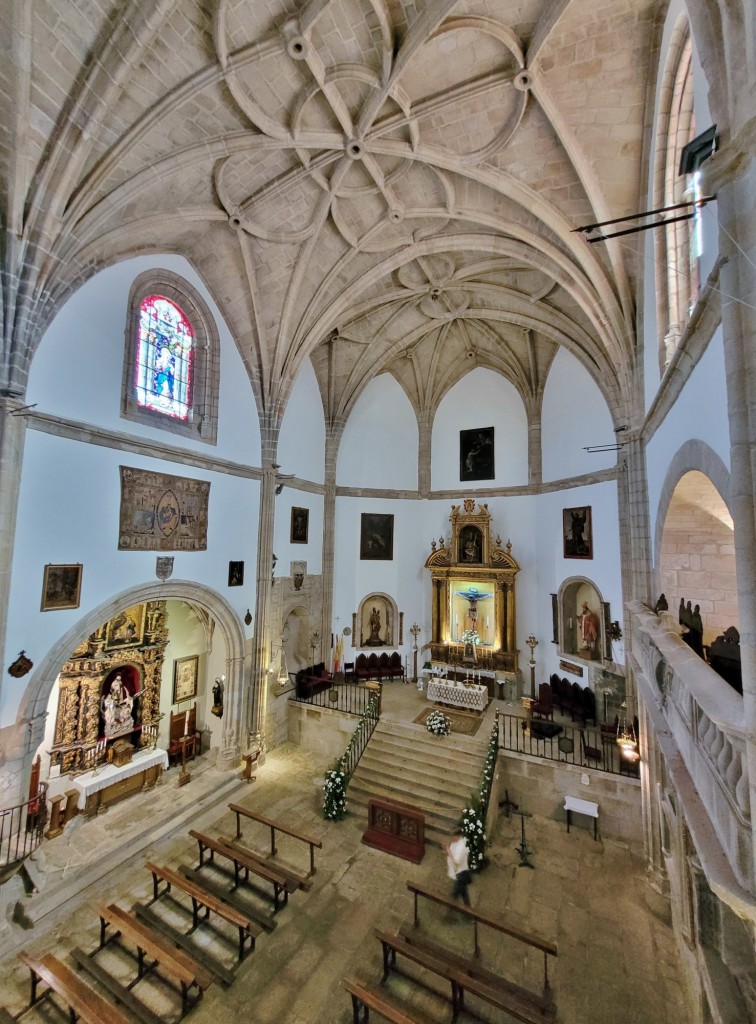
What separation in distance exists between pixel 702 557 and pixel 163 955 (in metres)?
9.66

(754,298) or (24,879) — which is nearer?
(754,298)

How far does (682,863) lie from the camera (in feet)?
20.1

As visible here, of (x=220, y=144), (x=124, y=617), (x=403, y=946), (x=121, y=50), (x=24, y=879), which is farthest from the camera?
(x=124, y=617)

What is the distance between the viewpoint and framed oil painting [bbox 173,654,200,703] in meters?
12.4

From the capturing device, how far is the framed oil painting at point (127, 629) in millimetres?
10827

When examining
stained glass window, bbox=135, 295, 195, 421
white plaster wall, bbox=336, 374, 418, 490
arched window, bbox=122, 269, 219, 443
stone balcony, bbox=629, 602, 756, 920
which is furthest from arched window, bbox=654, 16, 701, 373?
white plaster wall, bbox=336, 374, 418, 490

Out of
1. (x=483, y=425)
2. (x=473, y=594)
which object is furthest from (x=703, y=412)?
(x=483, y=425)

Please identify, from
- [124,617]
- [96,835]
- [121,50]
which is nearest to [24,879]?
[96,835]

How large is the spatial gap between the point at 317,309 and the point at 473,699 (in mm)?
12638

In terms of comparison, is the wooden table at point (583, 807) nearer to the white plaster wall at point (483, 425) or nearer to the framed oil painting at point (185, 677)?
the white plaster wall at point (483, 425)

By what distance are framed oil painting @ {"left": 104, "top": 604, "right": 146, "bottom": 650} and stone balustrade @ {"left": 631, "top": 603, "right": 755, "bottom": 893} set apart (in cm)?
1133

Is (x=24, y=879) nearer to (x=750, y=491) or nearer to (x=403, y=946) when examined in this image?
(x=403, y=946)

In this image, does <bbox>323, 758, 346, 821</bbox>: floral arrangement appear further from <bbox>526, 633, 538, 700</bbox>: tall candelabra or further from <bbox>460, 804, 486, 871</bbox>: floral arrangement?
<bbox>526, 633, 538, 700</bbox>: tall candelabra

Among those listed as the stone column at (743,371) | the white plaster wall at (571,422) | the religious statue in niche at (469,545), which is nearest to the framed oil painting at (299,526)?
the religious statue in niche at (469,545)
